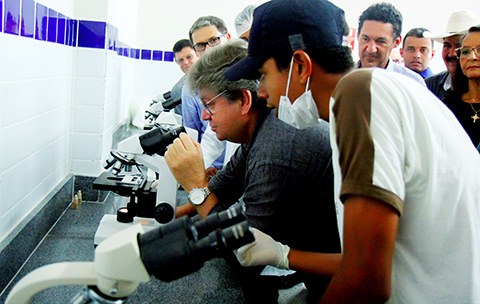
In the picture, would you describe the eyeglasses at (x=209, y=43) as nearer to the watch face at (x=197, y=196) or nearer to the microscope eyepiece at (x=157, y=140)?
the microscope eyepiece at (x=157, y=140)

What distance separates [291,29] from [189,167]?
65 cm

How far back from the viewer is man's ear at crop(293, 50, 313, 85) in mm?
919

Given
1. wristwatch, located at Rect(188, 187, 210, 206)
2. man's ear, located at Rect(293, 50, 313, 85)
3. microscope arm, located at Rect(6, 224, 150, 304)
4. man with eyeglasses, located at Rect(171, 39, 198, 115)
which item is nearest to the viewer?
microscope arm, located at Rect(6, 224, 150, 304)

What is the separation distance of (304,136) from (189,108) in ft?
4.74

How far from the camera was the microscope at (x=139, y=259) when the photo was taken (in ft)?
1.74

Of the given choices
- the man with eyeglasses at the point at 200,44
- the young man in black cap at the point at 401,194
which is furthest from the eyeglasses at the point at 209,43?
the young man in black cap at the point at 401,194

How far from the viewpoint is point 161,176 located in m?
1.54

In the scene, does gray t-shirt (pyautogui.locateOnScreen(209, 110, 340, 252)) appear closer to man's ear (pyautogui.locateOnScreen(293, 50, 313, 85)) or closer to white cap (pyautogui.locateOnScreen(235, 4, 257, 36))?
man's ear (pyautogui.locateOnScreen(293, 50, 313, 85))

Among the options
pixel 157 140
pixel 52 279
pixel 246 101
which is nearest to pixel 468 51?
pixel 246 101

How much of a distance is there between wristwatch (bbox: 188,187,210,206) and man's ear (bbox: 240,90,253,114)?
32 centimetres

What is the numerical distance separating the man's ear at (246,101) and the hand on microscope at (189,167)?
10.2 inches

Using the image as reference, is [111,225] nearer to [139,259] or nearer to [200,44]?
[139,259]

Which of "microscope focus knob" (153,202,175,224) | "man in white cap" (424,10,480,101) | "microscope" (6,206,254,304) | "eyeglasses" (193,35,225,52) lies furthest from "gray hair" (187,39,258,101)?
"man in white cap" (424,10,480,101)

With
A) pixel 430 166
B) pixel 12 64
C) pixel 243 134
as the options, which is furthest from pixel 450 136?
pixel 12 64
